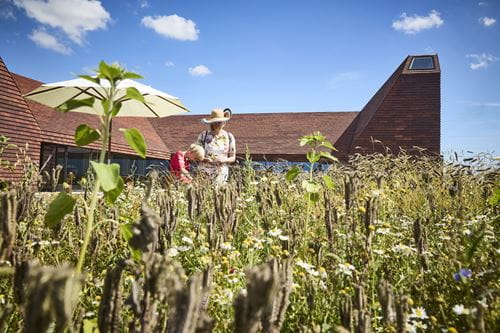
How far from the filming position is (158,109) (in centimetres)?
718

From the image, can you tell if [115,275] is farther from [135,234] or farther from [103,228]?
[103,228]

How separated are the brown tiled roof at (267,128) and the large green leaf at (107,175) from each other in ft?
67.7

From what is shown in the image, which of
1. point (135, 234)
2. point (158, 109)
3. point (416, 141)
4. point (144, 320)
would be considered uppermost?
point (416, 141)

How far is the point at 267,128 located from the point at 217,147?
19.0 m

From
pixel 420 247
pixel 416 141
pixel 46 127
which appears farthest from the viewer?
pixel 416 141

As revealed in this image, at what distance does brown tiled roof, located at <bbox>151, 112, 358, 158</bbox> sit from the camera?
23141 millimetres

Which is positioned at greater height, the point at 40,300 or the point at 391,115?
the point at 391,115

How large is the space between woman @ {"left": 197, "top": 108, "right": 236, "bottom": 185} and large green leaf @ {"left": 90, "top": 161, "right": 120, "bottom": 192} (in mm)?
4695

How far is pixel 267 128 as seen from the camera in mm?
25328

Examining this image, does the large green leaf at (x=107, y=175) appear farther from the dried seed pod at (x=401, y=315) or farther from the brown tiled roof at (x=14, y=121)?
the brown tiled roof at (x=14, y=121)

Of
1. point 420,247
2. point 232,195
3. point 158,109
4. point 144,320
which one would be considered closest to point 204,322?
point 144,320

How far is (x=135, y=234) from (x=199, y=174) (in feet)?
14.0

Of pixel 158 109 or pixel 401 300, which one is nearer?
pixel 401 300

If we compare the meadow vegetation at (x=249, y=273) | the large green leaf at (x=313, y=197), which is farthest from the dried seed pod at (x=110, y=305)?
the large green leaf at (x=313, y=197)
